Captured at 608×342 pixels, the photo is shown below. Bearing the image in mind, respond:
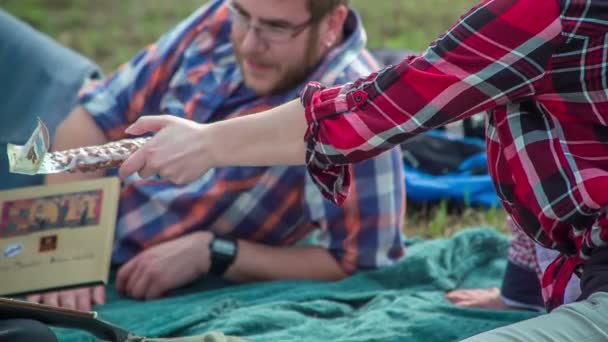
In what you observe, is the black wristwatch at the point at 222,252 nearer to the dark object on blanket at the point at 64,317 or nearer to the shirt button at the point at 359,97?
the dark object on blanket at the point at 64,317

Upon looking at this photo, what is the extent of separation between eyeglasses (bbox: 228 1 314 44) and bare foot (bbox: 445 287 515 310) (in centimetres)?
82

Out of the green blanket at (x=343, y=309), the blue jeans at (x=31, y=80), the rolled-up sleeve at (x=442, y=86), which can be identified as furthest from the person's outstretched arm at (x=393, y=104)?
the blue jeans at (x=31, y=80)

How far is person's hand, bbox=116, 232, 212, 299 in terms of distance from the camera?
2.66m

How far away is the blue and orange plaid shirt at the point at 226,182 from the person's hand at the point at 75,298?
0.79ft

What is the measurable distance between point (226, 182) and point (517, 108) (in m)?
1.15

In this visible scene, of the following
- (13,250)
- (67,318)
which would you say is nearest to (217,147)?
(67,318)

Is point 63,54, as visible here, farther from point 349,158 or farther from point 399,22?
point 399,22

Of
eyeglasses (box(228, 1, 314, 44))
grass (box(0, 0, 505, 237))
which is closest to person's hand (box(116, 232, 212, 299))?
eyeglasses (box(228, 1, 314, 44))

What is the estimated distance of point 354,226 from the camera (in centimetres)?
268

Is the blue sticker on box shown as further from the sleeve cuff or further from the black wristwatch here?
the sleeve cuff

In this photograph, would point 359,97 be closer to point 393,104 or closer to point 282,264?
point 393,104

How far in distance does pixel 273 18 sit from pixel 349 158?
0.98 m

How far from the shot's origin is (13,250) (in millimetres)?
2412

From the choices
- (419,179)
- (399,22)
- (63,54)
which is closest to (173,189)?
(63,54)
